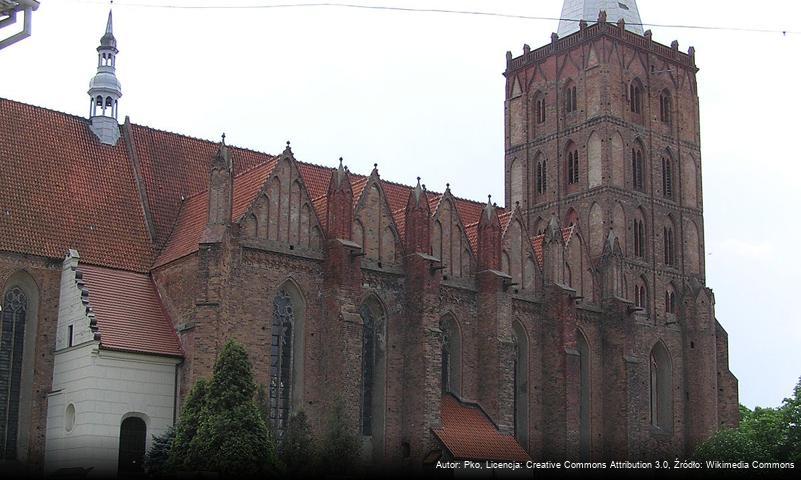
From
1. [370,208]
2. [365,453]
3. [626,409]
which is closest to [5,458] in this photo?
[365,453]

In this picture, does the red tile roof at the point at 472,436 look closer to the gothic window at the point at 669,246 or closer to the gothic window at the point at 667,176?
the gothic window at the point at 669,246

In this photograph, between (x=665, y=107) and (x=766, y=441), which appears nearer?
(x=766, y=441)

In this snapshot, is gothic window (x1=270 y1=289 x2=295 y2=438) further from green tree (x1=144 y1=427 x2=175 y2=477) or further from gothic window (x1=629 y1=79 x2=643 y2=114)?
gothic window (x1=629 y1=79 x2=643 y2=114)

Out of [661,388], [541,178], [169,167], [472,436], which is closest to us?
[472,436]

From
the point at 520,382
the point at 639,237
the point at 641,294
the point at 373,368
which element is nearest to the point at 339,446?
the point at 373,368

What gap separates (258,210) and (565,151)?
20.7 metres

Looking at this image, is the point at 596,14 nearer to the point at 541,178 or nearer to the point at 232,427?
the point at 541,178

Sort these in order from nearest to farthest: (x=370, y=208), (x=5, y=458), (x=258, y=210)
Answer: (x=5, y=458) < (x=258, y=210) < (x=370, y=208)

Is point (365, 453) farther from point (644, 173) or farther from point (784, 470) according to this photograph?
point (644, 173)

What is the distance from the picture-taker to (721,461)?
166 feet

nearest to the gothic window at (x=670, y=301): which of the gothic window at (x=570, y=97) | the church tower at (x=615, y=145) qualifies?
the church tower at (x=615, y=145)

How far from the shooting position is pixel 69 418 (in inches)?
1554

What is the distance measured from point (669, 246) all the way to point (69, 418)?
101 ft

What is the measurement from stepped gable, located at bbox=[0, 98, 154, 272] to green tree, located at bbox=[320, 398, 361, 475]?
8.63 metres
